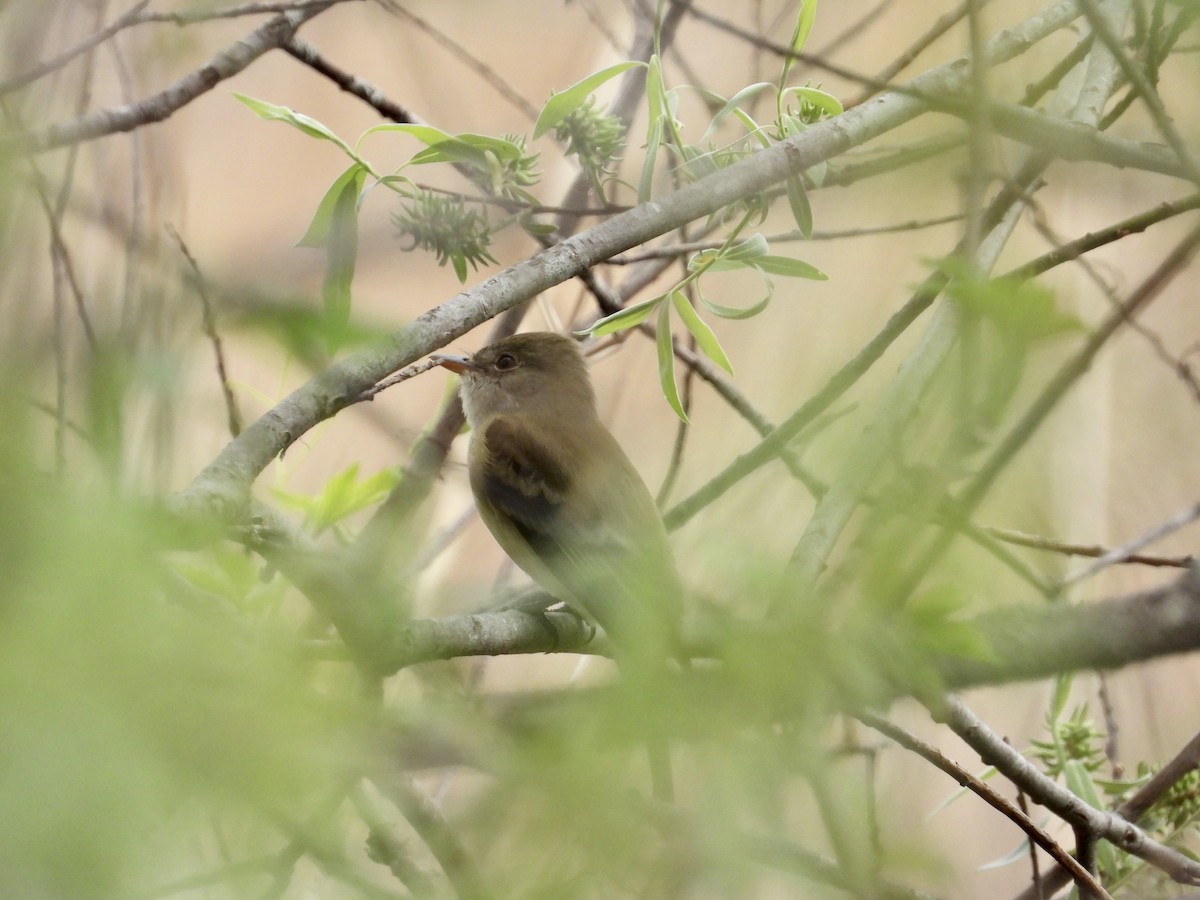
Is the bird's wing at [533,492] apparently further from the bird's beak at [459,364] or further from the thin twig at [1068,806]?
the thin twig at [1068,806]

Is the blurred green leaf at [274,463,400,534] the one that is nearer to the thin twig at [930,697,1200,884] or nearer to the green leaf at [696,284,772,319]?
the green leaf at [696,284,772,319]

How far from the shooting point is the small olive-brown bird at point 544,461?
7.15 ft

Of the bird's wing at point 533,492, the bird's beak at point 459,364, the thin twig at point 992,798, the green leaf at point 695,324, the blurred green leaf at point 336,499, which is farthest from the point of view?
the bird's beak at point 459,364

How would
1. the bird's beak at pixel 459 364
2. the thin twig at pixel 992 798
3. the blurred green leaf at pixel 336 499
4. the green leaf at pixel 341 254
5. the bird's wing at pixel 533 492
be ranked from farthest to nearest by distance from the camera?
the bird's beak at pixel 459 364, the bird's wing at pixel 533 492, the blurred green leaf at pixel 336 499, the thin twig at pixel 992 798, the green leaf at pixel 341 254

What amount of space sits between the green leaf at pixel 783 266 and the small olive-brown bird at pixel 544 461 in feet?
1.57

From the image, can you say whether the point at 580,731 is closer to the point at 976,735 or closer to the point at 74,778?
the point at 74,778

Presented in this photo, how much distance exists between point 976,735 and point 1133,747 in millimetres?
2001

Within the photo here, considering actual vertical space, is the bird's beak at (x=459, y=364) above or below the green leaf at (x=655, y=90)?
above

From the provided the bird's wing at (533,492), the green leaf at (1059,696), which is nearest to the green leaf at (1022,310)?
the green leaf at (1059,696)

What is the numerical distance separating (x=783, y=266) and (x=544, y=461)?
1.00 m

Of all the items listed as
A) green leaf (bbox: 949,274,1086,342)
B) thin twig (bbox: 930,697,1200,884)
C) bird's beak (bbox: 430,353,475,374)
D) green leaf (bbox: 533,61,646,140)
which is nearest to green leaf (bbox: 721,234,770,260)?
green leaf (bbox: 533,61,646,140)

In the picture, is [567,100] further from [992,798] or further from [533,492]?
[992,798]

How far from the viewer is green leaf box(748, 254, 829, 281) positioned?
178 centimetres

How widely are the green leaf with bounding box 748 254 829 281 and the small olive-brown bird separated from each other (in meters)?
0.48
